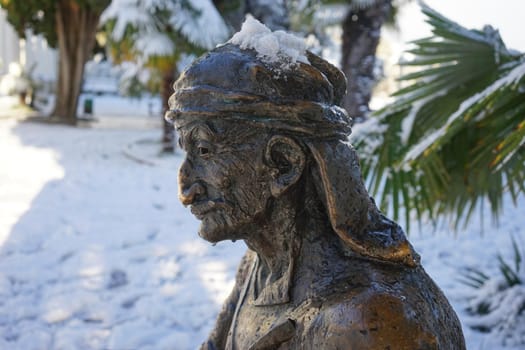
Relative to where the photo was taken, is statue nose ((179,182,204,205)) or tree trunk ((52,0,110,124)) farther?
tree trunk ((52,0,110,124))

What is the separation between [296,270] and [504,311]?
8.68ft

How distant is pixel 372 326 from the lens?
3.76ft

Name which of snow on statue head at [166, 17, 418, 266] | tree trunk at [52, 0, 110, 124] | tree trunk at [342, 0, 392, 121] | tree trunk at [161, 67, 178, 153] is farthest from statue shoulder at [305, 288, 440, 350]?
tree trunk at [52, 0, 110, 124]

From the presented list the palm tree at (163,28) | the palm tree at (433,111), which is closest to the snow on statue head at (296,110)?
the palm tree at (433,111)

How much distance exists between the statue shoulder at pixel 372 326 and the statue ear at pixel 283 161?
0.28 metres

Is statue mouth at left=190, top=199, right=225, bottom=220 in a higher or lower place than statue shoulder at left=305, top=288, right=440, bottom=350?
higher

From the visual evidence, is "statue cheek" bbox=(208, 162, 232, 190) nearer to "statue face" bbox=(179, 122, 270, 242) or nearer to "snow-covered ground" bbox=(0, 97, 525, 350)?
"statue face" bbox=(179, 122, 270, 242)

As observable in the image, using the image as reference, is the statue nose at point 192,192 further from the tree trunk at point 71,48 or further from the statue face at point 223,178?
the tree trunk at point 71,48

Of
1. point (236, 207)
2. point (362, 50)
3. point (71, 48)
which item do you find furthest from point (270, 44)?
point (71, 48)

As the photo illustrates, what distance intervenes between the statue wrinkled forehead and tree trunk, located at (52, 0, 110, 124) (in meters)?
15.0

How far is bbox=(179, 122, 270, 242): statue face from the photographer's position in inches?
51.3

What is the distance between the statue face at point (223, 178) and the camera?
1302 mm

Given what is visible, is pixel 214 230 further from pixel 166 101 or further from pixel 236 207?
pixel 166 101

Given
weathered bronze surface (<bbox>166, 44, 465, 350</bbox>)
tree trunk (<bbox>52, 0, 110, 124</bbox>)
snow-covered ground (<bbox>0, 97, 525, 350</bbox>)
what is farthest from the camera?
tree trunk (<bbox>52, 0, 110, 124</bbox>)
